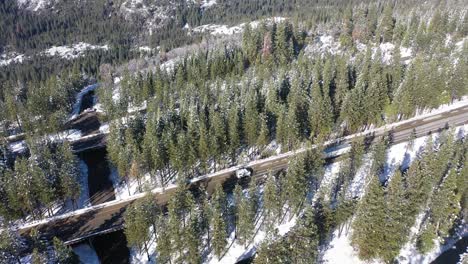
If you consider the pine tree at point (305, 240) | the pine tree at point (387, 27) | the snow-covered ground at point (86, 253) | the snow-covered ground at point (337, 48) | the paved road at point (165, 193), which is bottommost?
the snow-covered ground at point (86, 253)

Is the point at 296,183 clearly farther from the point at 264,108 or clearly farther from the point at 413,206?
the point at 264,108

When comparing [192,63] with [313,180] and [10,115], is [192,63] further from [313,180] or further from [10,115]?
[313,180]

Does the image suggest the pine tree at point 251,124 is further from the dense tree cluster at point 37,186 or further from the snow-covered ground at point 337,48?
the snow-covered ground at point 337,48

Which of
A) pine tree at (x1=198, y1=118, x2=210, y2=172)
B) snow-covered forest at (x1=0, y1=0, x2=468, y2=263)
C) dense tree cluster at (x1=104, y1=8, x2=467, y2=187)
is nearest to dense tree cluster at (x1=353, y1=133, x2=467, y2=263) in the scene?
snow-covered forest at (x1=0, y1=0, x2=468, y2=263)

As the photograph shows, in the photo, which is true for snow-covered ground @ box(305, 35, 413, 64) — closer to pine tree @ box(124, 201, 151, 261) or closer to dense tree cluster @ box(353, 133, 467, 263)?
dense tree cluster @ box(353, 133, 467, 263)

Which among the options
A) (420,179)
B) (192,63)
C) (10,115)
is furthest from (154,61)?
(420,179)

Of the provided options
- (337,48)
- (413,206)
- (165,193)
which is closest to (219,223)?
(165,193)

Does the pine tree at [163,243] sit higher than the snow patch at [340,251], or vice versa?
the pine tree at [163,243]

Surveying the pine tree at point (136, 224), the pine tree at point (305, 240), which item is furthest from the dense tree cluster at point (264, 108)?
the pine tree at point (305, 240)
